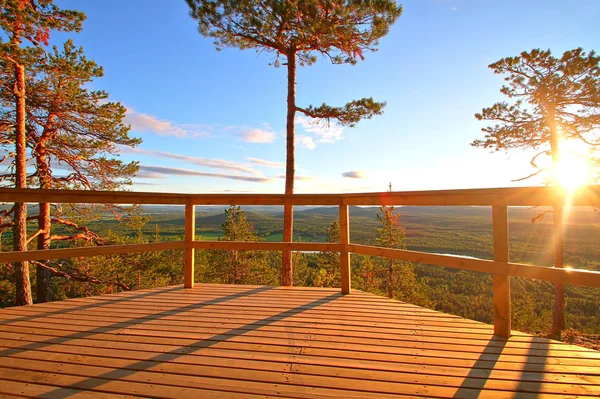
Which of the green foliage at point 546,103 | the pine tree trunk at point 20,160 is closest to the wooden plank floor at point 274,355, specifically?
the pine tree trunk at point 20,160

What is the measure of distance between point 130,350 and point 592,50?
44.0ft

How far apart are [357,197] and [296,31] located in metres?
5.57

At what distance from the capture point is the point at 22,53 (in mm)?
6664

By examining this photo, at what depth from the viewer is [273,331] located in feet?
8.15

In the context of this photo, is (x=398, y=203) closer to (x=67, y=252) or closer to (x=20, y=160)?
(x=67, y=252)

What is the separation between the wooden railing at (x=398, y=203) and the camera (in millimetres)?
2123

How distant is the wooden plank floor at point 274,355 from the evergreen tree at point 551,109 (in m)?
8.60

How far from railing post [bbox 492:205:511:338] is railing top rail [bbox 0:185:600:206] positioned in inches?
5.1

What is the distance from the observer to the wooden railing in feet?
6.97

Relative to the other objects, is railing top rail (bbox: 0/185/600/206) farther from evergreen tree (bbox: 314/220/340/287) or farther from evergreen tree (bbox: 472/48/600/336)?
evergreen tree (bbox: 314/220/340/287)

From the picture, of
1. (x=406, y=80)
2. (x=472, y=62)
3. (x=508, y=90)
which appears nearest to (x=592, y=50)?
(x=508, y=90)

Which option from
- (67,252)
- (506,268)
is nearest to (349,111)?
(506,268)

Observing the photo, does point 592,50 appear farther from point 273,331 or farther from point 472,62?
point 273,331

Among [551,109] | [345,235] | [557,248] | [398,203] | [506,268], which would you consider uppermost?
[551,109]
